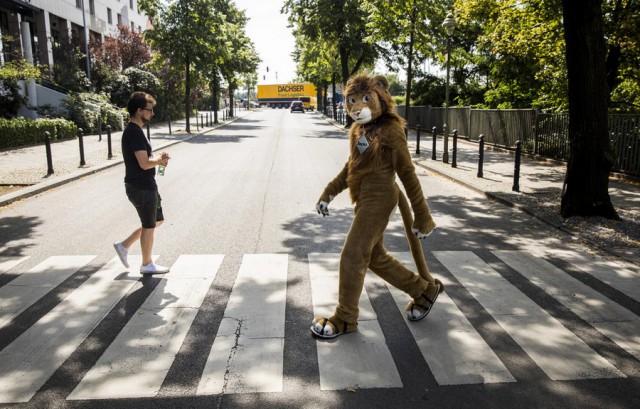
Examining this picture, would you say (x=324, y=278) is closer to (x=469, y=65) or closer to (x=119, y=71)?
(x=469, y=65)

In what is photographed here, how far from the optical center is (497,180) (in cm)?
1262

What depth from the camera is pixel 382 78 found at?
4.16 meters

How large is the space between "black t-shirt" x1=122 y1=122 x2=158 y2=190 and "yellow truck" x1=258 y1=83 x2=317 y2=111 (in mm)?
89392

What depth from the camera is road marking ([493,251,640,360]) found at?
4.18 meters

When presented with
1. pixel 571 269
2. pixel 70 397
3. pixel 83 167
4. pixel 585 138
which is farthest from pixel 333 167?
pixel 70 397

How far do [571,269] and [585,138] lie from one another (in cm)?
312

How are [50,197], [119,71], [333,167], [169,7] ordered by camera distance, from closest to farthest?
[50,197], [333,167], [169,7], [119,71]

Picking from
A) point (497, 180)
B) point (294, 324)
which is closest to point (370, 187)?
point (294, 324)

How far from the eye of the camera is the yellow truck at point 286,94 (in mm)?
96125

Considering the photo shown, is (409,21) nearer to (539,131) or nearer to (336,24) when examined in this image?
(539,131)

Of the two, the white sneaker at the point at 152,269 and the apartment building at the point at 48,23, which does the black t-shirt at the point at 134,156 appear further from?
the apartment building at the point at 48,23

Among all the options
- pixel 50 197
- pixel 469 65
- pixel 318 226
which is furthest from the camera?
pixel 469 65

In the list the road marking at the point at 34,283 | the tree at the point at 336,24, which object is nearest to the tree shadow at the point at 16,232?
the road marking at the point at 34,283

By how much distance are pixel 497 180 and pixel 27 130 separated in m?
17.3
